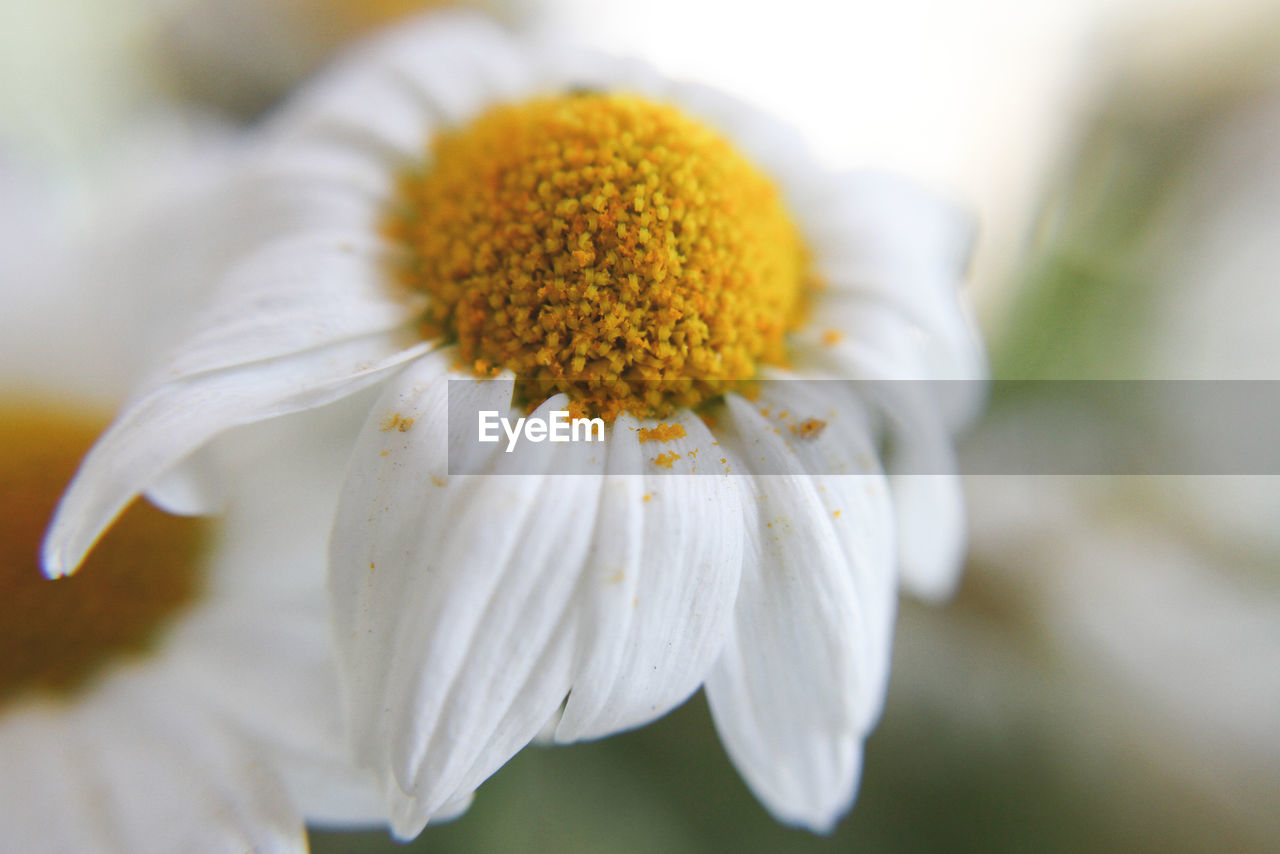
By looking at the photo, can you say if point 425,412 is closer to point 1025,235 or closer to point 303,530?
point 303,530

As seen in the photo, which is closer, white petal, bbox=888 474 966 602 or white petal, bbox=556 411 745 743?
white petal, bbox=556 411 745 743

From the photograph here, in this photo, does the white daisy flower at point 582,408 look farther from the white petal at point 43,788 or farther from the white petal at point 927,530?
the white petal at point 43,788

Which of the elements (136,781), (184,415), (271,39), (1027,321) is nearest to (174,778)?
(136,781)

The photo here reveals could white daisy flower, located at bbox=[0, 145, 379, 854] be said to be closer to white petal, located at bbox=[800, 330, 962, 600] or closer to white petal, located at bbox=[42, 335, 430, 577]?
white petal, located at bbox=[42, 335, 430, 577]

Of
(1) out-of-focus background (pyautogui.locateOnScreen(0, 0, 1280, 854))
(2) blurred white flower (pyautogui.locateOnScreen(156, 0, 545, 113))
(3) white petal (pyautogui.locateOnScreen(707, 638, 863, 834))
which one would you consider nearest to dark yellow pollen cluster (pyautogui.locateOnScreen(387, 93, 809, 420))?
(3) white petal (pyautogui.locateOnScreen(707, 638, 863, 834))

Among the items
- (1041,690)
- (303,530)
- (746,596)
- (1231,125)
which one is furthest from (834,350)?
(1231,125)

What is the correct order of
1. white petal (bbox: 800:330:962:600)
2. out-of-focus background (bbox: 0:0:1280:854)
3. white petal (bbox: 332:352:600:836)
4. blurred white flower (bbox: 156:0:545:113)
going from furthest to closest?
blurred white flower (bbox: 156:0:545:113), out-of-focus background (bbox: 0:0:1280:854), white petal (bbox: 800:330:962:600), white petal (bbox: 332:352:600:836)
